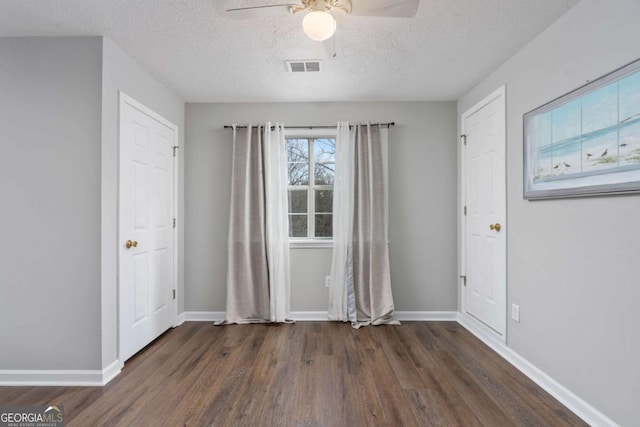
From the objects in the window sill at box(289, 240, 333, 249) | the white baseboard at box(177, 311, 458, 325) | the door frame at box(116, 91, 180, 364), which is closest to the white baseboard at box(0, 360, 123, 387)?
the door frame at box(116, 91, 180, 364)

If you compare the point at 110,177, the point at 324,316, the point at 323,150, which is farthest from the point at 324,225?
the point at 110,177

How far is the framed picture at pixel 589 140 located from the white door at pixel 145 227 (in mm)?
3094

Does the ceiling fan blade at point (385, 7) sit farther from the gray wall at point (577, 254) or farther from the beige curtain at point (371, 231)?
the beige curtain at point (371, 231)

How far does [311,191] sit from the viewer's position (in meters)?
3.71

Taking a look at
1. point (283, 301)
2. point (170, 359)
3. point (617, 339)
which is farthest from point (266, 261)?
point (617, 339)

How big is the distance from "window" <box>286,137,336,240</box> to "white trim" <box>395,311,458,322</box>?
4.15 ft

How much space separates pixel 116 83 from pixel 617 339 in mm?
3611

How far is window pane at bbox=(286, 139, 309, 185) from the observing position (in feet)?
12.2

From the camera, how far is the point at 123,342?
246 centimetres

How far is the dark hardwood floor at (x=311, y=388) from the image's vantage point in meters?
1.84

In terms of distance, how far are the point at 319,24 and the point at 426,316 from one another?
3.13 m

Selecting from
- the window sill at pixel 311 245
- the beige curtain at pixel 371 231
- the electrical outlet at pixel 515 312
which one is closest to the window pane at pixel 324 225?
the window sill at pixel 311 245

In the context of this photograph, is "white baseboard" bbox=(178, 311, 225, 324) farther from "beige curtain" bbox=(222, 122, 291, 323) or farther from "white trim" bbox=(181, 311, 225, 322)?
"beige curtain" bbox=(222, 122, 291, 323)

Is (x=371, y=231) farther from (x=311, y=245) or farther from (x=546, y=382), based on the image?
(x=546, y=382)
